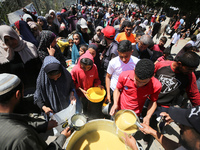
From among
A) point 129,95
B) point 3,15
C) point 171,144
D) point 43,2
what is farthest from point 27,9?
point 171,144

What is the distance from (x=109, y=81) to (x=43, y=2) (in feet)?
37.2

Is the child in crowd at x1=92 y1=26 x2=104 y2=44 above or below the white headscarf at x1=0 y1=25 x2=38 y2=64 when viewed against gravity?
below

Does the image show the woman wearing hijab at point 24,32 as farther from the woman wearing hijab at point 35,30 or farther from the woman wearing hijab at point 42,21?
the woman wearing hijab at point 42,21

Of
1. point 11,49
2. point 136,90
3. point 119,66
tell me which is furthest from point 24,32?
point 136,90

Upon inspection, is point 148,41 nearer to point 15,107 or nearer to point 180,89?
point 180,89

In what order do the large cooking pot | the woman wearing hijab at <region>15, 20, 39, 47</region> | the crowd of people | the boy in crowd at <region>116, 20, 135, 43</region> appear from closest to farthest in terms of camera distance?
the crowd of people → the large cooking pot → the woman wearing hijab at <region>15, 20, 39, 47</region> → the boy in crowd at <region>116, 20, 135, 43</region>

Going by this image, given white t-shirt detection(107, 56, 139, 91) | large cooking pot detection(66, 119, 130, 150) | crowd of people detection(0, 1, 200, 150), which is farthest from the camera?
white t-shirt detection(107, 56, 139, 91)

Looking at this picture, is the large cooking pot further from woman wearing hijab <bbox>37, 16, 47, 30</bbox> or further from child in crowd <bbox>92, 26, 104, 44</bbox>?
woman wearing hijab <bbox>37, 16, 47, 30</bbox>

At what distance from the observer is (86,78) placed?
2518 millimetres

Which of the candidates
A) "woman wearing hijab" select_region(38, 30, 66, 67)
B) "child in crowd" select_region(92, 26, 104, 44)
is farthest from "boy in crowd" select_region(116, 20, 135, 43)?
"woman wearing hijab" select_region(38, 30, 66, 67)

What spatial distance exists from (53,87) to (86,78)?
79 cm

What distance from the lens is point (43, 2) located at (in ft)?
31.4

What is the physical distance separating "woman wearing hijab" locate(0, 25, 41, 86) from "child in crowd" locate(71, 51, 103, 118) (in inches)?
44.2

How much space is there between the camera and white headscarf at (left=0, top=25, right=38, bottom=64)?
2.19 m
